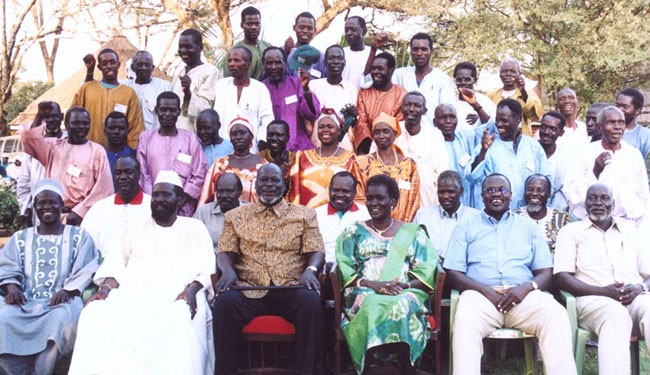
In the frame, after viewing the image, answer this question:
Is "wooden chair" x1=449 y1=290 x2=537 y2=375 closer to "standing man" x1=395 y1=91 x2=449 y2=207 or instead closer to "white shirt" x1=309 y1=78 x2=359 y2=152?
"standing man" x1=395 y1=91 x2=449 y2=207

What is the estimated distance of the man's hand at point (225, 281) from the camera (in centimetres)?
471

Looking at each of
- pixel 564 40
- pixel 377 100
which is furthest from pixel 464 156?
pixel 564 40

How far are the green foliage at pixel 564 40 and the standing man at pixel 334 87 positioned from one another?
8059 mm

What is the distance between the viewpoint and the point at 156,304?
4.52 m

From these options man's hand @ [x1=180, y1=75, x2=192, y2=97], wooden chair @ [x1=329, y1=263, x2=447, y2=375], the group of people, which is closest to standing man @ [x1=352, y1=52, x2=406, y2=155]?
the group of people

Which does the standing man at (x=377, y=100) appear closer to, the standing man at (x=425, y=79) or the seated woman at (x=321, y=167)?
the standing man at (x=425, y=79)

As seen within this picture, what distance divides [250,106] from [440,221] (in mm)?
2161

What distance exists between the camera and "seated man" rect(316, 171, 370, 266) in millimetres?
5496

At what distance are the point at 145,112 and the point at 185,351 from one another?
3.27 m

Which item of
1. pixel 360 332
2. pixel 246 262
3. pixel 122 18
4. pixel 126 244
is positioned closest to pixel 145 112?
pixel 126 244

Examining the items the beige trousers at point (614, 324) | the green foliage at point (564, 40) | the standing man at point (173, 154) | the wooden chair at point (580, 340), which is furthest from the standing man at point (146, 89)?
the green foliage at point (564, 40)

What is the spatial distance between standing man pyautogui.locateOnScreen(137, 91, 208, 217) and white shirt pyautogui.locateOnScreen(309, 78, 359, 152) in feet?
4.27

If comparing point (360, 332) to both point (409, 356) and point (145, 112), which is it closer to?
point (409, 356)

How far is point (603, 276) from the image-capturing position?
198 inches
